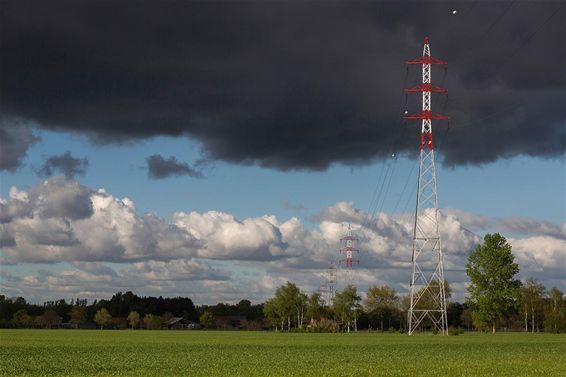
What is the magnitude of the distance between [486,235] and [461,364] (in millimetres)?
108929

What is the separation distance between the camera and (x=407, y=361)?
4834 centimetres

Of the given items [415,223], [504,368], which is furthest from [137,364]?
[415,223]

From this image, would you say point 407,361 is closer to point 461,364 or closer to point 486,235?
point 461,364

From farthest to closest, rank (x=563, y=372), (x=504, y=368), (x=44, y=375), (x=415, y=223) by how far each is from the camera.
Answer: (x=415, y=223), (x=504, y=368), (x=563, y=372), (x=44, y=375)

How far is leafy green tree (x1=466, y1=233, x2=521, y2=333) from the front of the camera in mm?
144625

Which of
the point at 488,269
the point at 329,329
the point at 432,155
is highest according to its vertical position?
the point at 432,155

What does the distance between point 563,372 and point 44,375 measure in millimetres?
25449

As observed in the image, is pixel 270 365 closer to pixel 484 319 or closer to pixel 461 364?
pixel 461 364

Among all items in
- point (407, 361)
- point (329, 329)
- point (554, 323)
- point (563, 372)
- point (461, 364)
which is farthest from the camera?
point (329, 329)

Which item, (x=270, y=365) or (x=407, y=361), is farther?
(x=407, y=361)

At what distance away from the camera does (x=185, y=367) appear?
41281 millimetres

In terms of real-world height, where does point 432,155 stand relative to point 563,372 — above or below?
above

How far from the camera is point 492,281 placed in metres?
146

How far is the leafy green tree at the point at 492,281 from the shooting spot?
14462 centimetres
